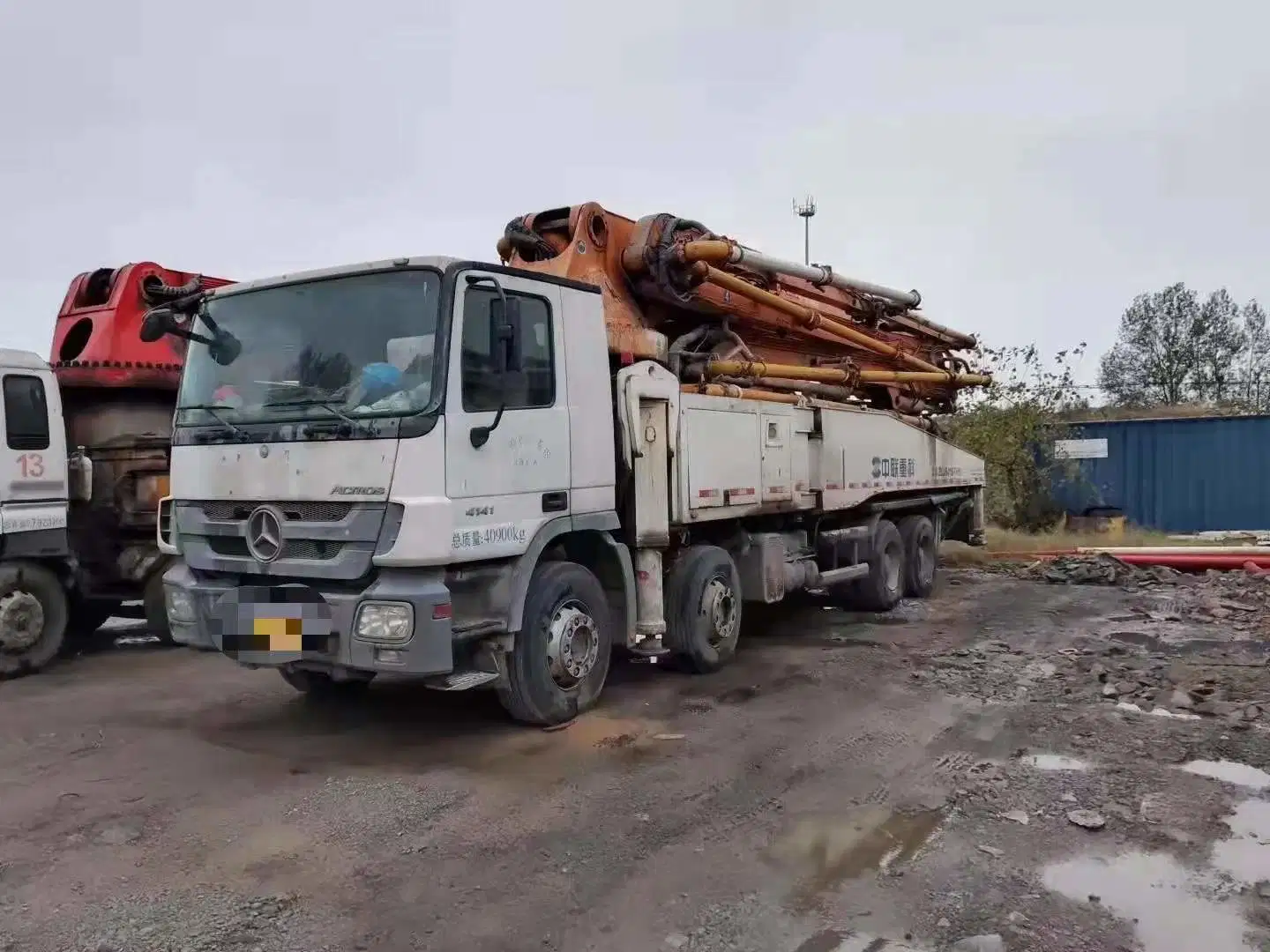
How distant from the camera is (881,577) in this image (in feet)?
34.1

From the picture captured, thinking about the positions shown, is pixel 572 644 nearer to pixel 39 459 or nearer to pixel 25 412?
pixel 39 459

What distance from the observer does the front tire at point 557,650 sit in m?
5.66

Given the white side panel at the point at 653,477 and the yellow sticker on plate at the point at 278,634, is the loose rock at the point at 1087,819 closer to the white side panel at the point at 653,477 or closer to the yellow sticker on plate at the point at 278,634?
the white side panel at the point at 653,477

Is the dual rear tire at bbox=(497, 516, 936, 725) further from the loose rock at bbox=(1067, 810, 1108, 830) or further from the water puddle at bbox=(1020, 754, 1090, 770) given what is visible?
the loose rock at bbox=(1067, 810, 1108, 830)

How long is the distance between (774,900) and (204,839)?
8.09 ft

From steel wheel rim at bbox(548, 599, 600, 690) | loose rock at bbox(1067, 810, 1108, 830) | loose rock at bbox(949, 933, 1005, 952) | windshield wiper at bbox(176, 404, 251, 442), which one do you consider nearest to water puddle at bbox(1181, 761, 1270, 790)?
loose rock at bbox(1067, 810, 1108, 830)

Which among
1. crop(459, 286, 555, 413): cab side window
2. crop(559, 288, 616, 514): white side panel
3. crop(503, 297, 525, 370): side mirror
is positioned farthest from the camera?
crop(559, 288, 616, 514): white side panel

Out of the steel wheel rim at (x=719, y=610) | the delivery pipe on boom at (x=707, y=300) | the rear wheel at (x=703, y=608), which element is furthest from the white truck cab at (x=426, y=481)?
the delivery pipe on boom at (x=707, y=300)

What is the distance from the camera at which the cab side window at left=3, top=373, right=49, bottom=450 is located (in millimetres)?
7473

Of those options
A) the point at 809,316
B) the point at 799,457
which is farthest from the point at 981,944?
the point at 809,316

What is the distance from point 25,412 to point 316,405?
369 cm

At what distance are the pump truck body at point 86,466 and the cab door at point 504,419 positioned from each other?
3144 millimetres

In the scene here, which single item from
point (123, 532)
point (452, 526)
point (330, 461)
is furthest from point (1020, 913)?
point (123, 532)

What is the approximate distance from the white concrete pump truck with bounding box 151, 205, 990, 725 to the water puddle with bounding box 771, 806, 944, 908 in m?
1.87
